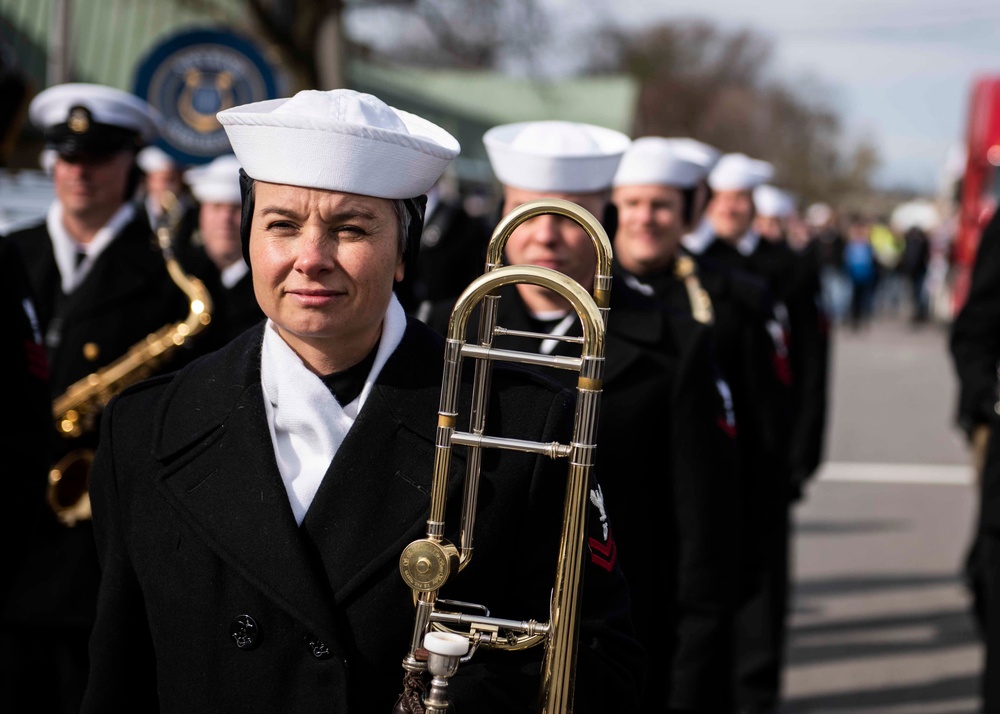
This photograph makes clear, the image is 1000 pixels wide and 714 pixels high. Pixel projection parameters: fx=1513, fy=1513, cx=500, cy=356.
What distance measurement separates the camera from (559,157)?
4223 millimetres

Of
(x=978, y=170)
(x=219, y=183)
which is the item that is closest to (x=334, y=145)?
(x=219, y=183)

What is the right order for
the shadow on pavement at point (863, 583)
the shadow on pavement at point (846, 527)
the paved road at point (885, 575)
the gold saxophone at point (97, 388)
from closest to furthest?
the gold saxophone at point (97, 388) < the paved road at point (885, 575) < the shadow on pavement at point (863, 583) < the shadow on pavement at point (846, 527)

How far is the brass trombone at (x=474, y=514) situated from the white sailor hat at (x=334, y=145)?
27cm

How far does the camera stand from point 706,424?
423cm

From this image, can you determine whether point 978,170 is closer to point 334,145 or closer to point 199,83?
point 199,83

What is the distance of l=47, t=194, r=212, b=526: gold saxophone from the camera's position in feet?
16.0

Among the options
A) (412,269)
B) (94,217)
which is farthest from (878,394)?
(412,269)

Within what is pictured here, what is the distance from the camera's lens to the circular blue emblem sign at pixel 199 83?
7.94m

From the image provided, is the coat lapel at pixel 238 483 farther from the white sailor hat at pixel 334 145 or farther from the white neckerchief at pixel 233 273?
the white neckerchief at pixel 233 273

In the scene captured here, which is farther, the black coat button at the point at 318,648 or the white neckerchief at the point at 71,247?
the white neckerchief at the point at 71,247

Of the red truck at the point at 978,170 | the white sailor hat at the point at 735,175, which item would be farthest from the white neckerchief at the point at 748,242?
the red truck at the point at 978,170

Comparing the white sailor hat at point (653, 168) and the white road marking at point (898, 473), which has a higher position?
the white sailor hat at point (653, 168)

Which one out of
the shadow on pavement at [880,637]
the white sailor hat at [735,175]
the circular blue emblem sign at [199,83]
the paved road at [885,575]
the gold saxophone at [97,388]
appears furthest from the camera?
the white sailor hat at [735,175]

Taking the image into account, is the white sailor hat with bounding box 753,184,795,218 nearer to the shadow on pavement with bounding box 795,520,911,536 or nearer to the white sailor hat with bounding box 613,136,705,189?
the shadow on pavement with bounding box 795,520,911,536
